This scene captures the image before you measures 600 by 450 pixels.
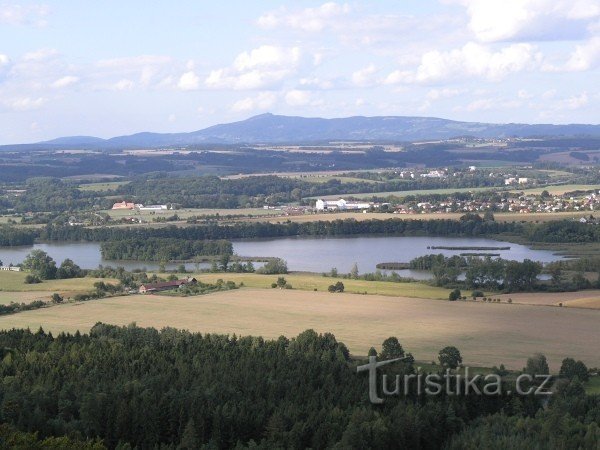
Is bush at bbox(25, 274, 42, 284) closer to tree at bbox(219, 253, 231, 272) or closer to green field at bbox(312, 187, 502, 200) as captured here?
tree at bbox(219, 253, 231, 272)

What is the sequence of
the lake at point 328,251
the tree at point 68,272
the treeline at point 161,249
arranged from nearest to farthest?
the tree at point 68,272, the lake at point 328,251, the treeline at point 161,249

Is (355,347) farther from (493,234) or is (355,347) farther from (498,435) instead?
(493,234)

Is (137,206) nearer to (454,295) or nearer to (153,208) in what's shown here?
(153,208)

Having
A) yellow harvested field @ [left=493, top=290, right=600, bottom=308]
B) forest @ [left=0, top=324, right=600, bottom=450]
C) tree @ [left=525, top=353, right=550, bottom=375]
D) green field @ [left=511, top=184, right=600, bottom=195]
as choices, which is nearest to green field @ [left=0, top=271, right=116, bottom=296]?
yellow harvested field @ [left=493, top=290, right=600, bottom=308]

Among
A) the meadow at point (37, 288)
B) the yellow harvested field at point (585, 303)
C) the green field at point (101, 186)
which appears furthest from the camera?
the green field at point (101, 186)

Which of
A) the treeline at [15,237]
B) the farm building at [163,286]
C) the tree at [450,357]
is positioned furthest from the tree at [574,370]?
the treeline at [15,237]

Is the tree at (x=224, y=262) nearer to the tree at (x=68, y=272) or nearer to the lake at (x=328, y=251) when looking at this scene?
the lake at (x=328, y=251)
